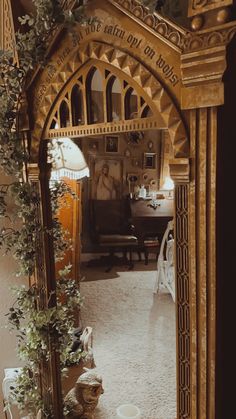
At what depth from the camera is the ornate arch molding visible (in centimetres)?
82

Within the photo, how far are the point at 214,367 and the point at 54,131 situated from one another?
83 cm

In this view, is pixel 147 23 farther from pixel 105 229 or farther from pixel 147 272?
pixel 147 272

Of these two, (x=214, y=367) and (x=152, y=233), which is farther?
(x=152, y=233)

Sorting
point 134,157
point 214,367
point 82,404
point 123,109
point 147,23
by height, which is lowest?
point 82,404

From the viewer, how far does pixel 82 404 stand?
143 cm

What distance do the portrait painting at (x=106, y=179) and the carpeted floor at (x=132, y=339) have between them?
565mm

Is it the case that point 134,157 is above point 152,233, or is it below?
above

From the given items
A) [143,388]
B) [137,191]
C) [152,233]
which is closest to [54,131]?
[137,191]

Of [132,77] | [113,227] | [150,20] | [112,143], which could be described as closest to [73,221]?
[113,227]

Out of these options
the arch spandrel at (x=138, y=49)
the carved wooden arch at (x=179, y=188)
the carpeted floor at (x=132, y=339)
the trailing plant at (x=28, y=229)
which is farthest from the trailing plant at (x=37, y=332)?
the arch spandrel at (x=138, y=49)

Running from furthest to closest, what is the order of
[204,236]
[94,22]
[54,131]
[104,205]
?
1. [104,205]
2. [54,131]
3. [94,22]
4. [204,236]

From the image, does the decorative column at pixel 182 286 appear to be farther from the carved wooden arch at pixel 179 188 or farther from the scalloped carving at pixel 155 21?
the scalloped carving at pixel 155 21

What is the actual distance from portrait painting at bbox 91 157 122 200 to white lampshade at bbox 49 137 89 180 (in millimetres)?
152

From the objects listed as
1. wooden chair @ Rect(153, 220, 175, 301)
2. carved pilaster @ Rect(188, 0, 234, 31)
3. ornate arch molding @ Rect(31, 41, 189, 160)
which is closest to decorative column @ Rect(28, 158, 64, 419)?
ornate arch molding @ Rect(31, 41, 189, 160)
